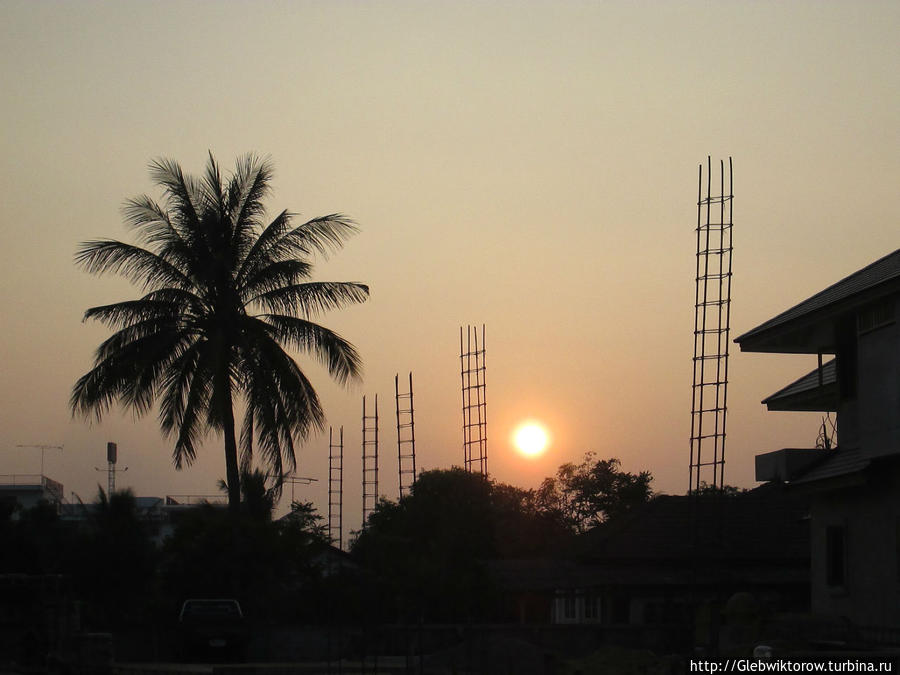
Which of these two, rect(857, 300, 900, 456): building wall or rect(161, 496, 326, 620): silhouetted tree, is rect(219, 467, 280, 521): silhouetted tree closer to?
rect(161, 496, 326, 620): silhouetted tree

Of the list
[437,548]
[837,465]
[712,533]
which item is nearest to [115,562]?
[437,548]

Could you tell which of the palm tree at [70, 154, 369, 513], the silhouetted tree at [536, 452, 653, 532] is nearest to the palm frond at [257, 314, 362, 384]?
the palm tree at [70, 154, 369, 513]

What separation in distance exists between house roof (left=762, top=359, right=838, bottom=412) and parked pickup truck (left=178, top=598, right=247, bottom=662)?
41.3 ft

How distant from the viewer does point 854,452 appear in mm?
21719

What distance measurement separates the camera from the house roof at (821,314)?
65.9ft

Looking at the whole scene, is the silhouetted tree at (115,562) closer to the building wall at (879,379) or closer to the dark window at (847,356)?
the dark window at (847,356)

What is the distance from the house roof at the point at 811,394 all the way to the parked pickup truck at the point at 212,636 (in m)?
12.6

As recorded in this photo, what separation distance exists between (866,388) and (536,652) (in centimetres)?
745

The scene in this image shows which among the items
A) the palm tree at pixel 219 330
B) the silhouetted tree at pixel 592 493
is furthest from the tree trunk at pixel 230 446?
the silhouetted tree at pixel 592 493

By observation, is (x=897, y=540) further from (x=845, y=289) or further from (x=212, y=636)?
(x=212, y=636)

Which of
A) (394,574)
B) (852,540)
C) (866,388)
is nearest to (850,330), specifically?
(866,388)

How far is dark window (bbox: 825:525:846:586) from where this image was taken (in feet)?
73.5

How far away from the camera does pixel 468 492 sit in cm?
5297

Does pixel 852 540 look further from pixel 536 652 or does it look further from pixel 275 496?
pixel 275 496
